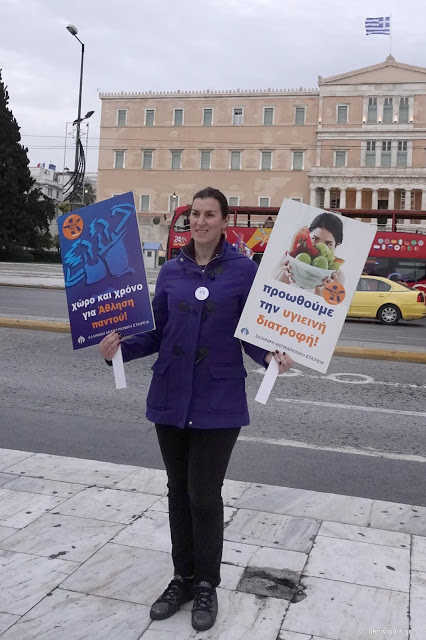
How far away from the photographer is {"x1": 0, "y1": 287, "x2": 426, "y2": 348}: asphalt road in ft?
46.7

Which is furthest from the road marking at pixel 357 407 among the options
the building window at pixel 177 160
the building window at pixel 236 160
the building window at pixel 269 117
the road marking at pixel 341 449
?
the building window at pixel 177 160

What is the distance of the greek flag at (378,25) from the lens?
200ft

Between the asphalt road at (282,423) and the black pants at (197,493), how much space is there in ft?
6.32

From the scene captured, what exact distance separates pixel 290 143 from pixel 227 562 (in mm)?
65741

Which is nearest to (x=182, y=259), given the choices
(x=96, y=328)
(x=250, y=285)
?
(x=250, y=285)

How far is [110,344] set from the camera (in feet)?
10.2

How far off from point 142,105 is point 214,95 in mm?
7709

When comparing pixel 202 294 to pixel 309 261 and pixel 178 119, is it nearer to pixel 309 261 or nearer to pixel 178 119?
pixel 309 261

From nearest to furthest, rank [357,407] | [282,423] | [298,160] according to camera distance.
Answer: [282,423] → [357,407] → [298,160]

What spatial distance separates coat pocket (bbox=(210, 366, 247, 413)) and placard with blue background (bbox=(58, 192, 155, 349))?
47 centimetres

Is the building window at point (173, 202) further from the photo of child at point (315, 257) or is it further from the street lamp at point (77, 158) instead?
the photo of child at point (315, 257)

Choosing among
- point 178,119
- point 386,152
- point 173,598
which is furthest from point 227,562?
point 178,119

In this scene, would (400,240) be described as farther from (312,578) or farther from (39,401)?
(312,578)

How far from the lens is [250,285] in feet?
9.89
